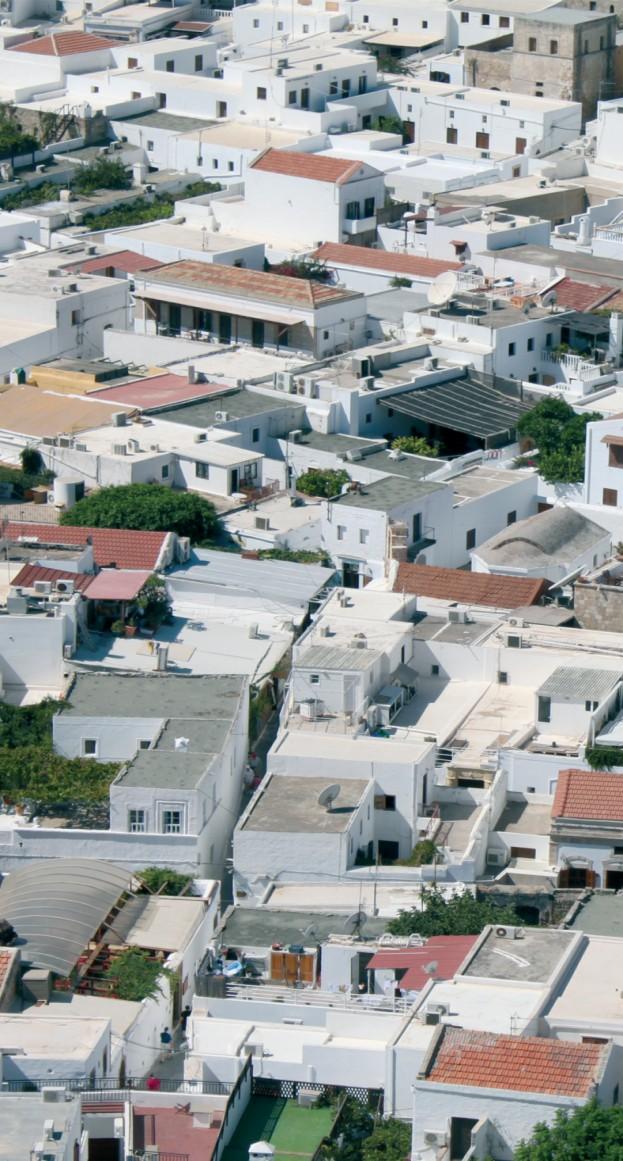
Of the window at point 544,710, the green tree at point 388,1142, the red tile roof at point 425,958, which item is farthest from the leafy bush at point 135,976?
the window at point 544,710

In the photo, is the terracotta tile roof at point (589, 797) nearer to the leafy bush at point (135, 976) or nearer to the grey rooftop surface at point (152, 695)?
the grey rooftop surface at point (152, 695)

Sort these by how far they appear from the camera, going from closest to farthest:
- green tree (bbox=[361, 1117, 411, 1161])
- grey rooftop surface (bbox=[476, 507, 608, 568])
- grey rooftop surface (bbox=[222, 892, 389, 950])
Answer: green tree (bbox=[361, 1117, 411, 1161])
grey rooftop surface (bbox=[222, 892, 389, 950])
grey rooftop surface (bbox=[476, 507, 608, 568])

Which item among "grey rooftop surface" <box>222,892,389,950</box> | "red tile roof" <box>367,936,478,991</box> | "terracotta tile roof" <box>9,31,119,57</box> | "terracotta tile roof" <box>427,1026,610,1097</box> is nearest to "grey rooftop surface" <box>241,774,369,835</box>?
"grey rooftop surface" <box>222,892,389,950</box>

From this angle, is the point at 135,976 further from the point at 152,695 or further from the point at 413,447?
the point at 413,447

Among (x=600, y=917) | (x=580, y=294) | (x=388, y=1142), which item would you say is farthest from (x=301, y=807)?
(x=580, y=294)

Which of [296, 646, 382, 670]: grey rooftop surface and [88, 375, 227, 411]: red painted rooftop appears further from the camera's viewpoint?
[88, 375, 227, 411]: red painted rooftop

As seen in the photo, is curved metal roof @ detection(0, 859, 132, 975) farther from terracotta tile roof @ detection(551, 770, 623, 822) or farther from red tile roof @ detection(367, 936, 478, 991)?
terracotta tile roof @ detection(551, 770, 623, 822)
